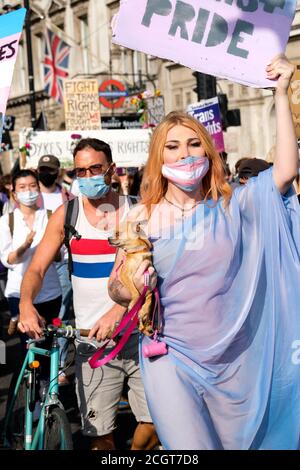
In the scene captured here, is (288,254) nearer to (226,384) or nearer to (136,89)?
(226,384)

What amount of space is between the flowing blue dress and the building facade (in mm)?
15413

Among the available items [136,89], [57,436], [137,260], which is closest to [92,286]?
[57,436]

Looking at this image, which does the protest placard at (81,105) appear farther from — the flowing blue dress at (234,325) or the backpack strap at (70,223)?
the flowing blue dress at (234,325)

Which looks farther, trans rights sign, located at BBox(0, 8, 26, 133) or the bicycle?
trans rights sign, located at BBox(0, 8, 26, 133)

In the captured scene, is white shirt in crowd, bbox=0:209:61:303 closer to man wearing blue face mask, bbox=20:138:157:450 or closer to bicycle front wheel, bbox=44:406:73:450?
man wearing blue face mask, bbox=20:138:157:450

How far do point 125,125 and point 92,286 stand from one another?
48.2 feet

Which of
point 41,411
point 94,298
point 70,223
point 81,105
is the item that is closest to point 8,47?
point 70,223

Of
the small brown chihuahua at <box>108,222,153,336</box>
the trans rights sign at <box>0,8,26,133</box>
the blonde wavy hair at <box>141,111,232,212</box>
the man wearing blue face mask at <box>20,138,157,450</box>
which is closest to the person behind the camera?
the small brown chihuahua at <box>108,222,153,336</box>

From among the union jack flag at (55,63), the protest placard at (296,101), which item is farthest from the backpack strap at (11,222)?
the union jack flag at (55,63)

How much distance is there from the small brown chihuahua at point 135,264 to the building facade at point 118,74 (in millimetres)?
15378

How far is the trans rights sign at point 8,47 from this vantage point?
435cm

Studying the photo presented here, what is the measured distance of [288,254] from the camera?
128 inches

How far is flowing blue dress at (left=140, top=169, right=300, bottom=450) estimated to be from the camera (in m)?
3.19

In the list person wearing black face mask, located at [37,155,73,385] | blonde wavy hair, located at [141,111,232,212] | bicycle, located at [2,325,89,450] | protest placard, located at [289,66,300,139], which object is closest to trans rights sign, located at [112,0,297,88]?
blonde wavy hair, located at [141,111,232,212]
